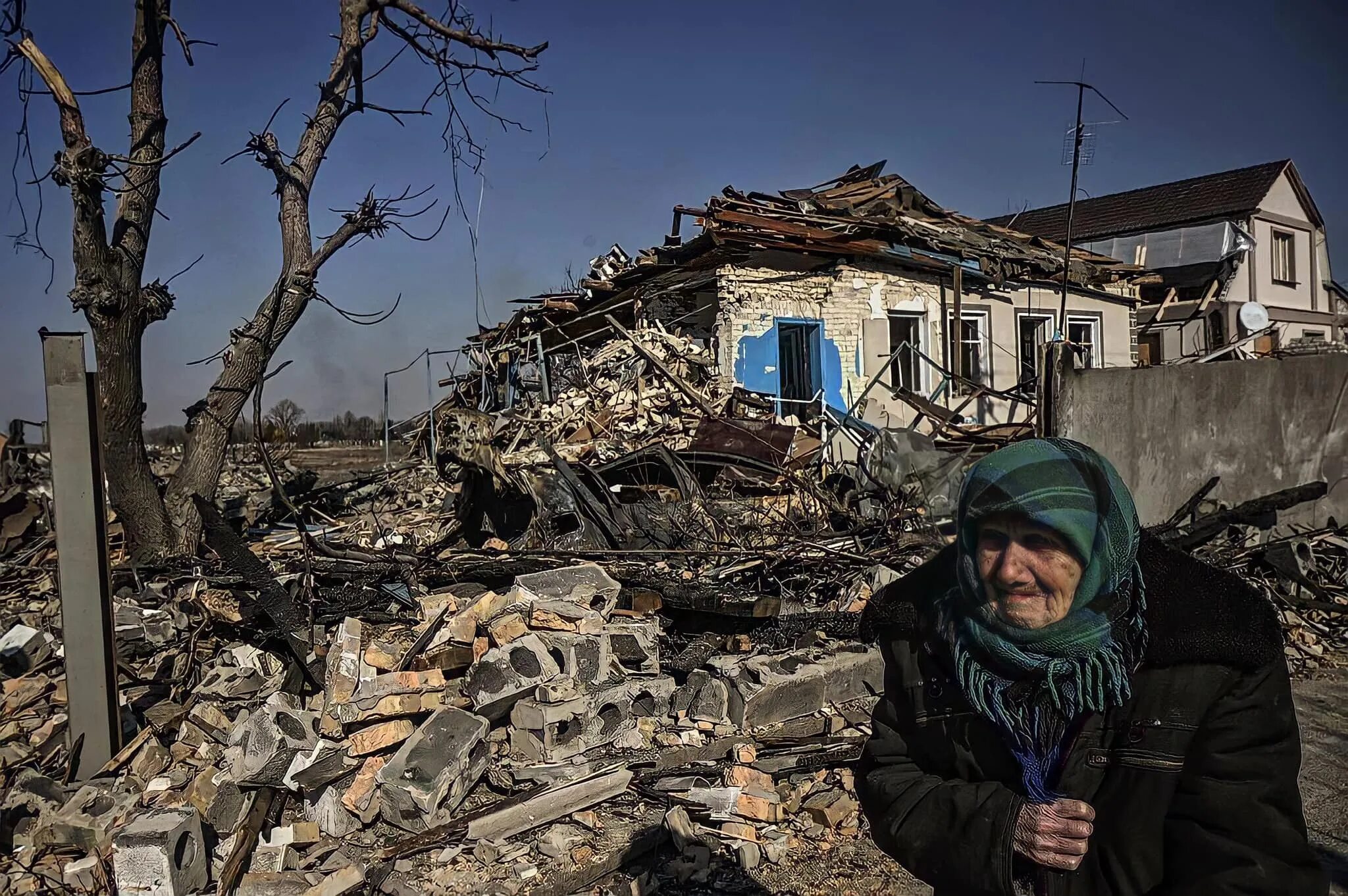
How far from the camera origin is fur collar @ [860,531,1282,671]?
151 centimetres

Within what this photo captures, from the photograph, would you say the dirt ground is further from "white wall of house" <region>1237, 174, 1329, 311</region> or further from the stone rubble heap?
"white wall of house" <region>1237, 174, 1329, 311</region>

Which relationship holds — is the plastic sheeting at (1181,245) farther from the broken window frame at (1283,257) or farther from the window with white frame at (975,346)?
the window with white frame at (975,346)

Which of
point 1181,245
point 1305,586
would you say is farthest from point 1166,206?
point 1305,586

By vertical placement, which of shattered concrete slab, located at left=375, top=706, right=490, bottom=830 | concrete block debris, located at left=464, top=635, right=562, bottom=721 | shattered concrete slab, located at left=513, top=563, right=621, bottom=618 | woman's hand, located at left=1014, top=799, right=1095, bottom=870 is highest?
woman's hand, located at left=1014, top=799, right=1095, bottom=870

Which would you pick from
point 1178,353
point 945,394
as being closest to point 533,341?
point 945,394

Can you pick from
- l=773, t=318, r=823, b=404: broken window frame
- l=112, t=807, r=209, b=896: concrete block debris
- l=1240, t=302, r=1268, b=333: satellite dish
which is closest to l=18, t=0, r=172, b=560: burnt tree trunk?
l=112, t=807, r=209, b=896: concrete block debris

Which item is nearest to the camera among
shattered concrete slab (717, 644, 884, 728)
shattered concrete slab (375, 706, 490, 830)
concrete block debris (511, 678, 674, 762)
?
shattered concrete slab (375, 706, 490, 830)

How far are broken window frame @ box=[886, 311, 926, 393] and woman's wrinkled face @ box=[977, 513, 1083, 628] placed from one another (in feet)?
41.0

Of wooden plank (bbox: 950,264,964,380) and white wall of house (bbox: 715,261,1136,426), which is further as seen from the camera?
wooden plank (bbox: 950,264,964,380)

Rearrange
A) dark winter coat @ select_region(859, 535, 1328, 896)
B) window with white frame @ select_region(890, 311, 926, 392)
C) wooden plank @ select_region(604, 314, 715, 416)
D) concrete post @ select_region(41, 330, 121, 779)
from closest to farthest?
1. dark winter coat @ select_region(859, 535, 1328, 896)
2. concrete post @ select_region(41, 330, 121, 779)
3. wooden plank @ select_region(604, 314, 715, 416)
4. window with white frame @ select_region(890, 311, 926, 392)

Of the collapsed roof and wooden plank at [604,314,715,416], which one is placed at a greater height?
the collapsed roof

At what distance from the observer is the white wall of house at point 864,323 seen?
12680 mm

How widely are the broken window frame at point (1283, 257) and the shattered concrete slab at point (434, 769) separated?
26509 mm

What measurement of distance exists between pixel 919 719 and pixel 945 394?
41.7ft
